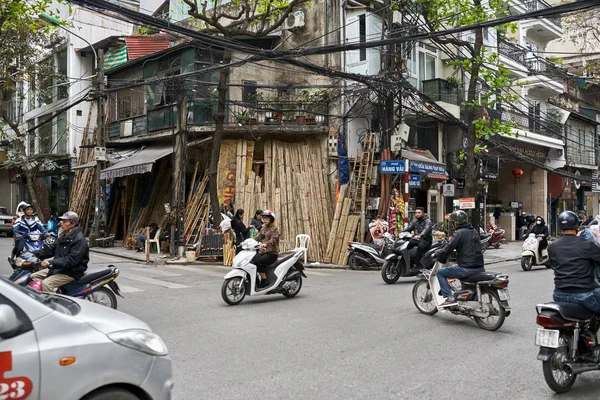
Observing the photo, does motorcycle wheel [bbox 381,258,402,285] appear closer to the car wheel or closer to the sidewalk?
the sidewalk

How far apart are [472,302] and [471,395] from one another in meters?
3.06

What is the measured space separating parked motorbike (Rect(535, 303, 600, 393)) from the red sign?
4.24m

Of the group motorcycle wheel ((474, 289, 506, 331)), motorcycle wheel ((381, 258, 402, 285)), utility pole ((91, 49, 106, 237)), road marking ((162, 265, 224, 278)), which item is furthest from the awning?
motorcycle wheel ((474, 289, 506, 331))

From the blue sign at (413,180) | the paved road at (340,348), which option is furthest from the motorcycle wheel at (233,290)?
the blue sign at (413,180)

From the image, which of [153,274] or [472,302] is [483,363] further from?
Result: [153,274]

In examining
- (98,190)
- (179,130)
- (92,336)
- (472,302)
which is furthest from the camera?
(98,190)

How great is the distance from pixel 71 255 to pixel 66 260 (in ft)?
0.32

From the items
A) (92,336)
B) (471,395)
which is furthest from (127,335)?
(471,395)

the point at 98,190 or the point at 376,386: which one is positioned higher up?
the point at 98,190

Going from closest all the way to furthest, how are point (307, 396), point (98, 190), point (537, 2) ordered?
point (307, 396) → point (98, 190) → point (537, 2)

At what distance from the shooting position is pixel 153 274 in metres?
14.2

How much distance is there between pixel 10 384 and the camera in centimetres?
299

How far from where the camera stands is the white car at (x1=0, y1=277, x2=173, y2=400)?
3055mm

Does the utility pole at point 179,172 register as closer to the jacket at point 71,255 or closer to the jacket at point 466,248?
the jacket at point 71,255
